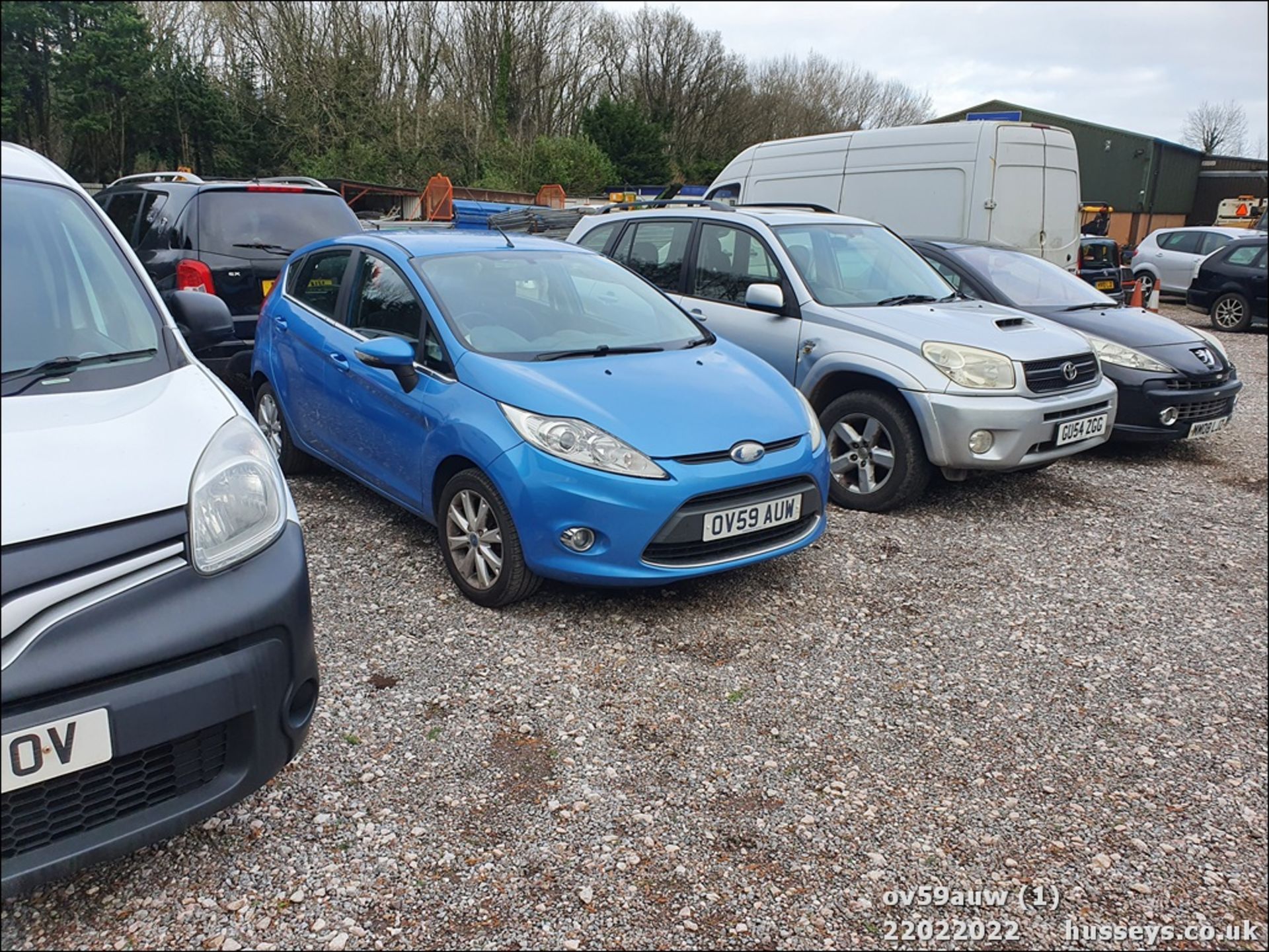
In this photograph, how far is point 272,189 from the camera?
7.04 m

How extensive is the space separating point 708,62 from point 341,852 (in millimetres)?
46177

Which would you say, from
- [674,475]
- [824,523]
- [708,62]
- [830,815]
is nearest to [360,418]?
[674,475]

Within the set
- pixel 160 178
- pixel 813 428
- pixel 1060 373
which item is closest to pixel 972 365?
pixel 1060 373

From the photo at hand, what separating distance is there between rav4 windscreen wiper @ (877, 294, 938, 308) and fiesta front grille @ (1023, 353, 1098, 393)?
0.96 metres

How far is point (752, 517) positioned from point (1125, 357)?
4509 millimetres

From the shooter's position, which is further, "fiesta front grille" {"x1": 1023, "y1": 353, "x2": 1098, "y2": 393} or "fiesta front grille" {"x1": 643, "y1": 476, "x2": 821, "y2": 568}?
"fiesta front grille" {"x1": 1023, "y1": 353, "x2": 1098, "y2": 393}

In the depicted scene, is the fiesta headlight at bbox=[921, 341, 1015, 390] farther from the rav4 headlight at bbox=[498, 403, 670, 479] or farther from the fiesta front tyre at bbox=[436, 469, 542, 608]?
the fiesta front tyre at bbox=[436, 469, 542, 608]

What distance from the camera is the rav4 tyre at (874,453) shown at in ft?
17.7

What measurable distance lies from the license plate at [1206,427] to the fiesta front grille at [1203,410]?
36 millimetres

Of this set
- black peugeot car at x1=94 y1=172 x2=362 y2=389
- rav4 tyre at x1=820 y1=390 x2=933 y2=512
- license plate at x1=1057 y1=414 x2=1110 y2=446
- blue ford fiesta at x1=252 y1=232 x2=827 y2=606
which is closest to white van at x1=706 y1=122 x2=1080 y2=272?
license plate at x1=1057 y1=414 x2=1110 y2=446

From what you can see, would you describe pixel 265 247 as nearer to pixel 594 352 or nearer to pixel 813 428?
pixel 594 352

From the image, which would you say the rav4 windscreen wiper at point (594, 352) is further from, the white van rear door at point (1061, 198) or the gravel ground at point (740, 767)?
the white van rear door at point (1061, 198)

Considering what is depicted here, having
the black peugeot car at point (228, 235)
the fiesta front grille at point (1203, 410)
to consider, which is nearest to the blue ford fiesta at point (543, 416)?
the black peugeot car at point (228, 235)

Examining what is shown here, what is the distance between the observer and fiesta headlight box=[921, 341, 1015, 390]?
17.5 feet
